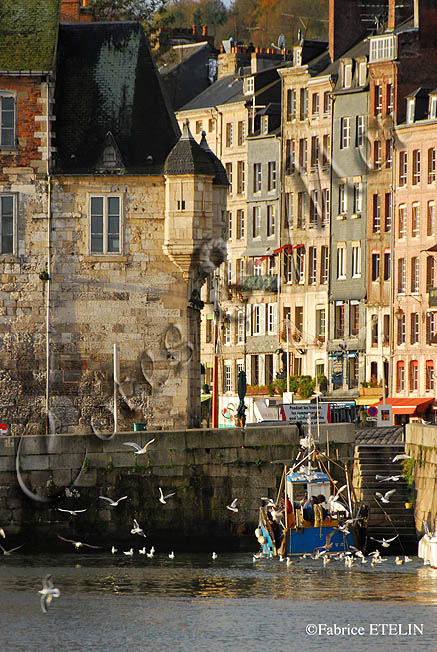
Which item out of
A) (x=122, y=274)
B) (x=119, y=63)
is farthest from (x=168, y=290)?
(x=119, y=63)

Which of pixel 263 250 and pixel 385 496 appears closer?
pixel 385 496

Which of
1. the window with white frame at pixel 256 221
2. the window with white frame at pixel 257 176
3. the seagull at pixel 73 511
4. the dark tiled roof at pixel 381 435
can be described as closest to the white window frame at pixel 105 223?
the seagull at pixel 73 511

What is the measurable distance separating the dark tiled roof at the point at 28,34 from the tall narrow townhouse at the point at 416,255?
41943 millimetres

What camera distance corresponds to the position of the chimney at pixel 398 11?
383 ft

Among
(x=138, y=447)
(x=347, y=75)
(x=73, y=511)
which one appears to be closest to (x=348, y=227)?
(x=347, y=75)

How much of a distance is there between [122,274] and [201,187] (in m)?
3.52

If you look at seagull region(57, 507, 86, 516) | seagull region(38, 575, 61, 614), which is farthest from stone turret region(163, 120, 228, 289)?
seagull region(38, 575, 61, 614)

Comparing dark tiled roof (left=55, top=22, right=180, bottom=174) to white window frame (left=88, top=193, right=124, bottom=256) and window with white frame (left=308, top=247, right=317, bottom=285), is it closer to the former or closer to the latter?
white window frame (left=88, top=193, right=124, bottom=256)

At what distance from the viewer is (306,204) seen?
409 ft

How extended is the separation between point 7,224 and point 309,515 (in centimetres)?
1366

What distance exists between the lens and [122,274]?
235 feet

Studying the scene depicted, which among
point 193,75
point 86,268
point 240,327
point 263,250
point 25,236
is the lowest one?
point 86,268

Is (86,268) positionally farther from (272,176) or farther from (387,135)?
(272,176)

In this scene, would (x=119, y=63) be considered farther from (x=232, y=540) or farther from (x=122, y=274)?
(x=232, y=540)
